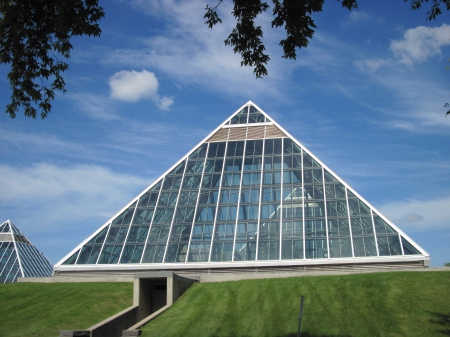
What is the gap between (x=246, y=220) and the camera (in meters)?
37.0

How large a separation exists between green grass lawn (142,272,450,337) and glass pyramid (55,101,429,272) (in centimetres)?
415

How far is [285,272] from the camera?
32844 mm

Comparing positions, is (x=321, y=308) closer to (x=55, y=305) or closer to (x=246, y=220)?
(x=246, y=220)

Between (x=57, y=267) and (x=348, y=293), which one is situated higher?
(x=57, y=267)

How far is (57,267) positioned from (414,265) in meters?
25.3

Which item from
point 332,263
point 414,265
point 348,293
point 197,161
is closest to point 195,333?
point 348,293

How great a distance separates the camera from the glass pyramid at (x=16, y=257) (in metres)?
59.7

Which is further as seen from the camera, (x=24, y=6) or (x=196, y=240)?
(x=196, y=240)

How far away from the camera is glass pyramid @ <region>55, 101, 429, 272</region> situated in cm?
3388

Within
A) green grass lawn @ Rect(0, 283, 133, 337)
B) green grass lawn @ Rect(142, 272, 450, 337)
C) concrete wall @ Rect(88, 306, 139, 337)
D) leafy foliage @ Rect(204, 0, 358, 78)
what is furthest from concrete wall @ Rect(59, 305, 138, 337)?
leafy foliage @ Rect(204, 0, 358, 78)

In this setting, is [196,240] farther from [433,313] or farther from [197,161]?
[433,313]

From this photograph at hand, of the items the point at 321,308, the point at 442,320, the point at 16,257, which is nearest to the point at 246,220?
the point at 321,308

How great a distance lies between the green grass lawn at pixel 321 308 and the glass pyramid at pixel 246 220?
4149 mm

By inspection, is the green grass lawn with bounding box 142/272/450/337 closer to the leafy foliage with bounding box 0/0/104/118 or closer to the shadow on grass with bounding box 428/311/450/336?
the shadow on grass with bounding box 428/311/450/336
